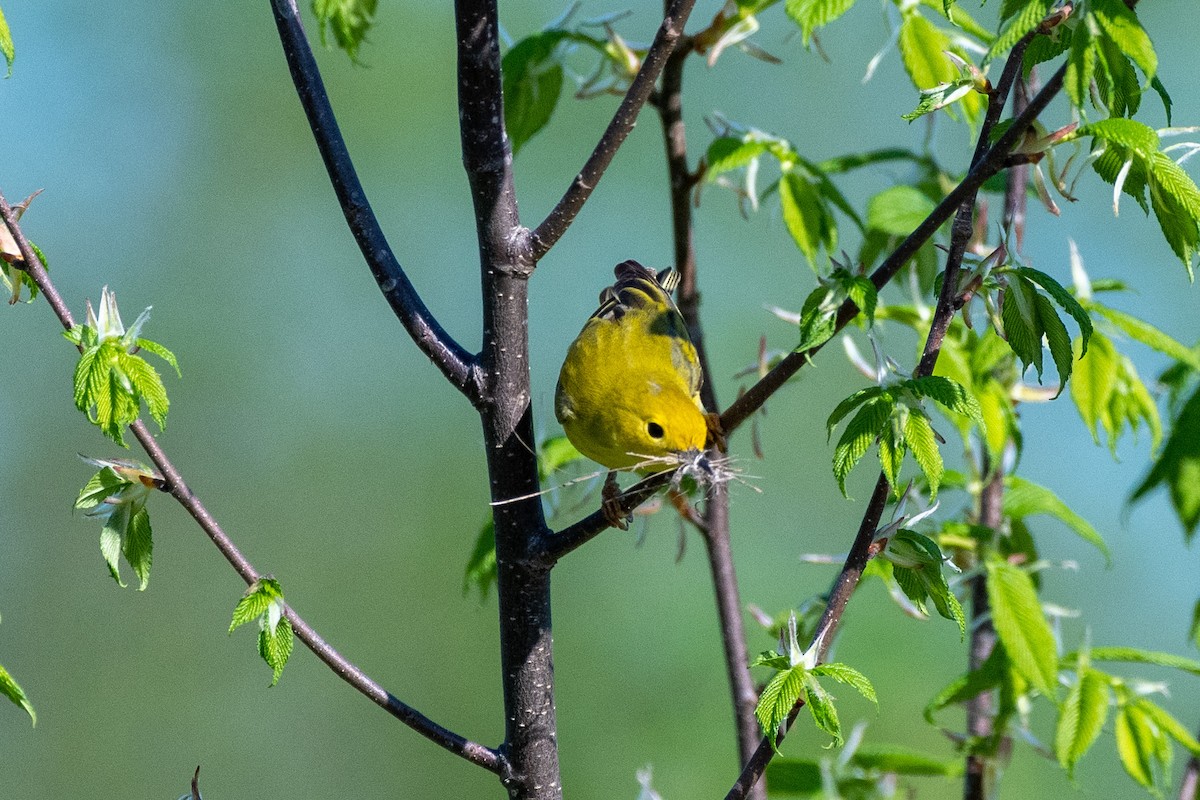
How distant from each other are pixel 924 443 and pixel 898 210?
3.56 feet

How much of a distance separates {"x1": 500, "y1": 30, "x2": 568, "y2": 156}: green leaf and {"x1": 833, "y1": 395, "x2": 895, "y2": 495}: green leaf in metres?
1.28

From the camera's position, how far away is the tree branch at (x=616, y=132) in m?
1.31

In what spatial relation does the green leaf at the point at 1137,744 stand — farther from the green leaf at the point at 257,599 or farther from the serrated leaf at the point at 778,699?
the green leaf at the point at 257,599

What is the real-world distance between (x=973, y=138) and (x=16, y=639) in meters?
7.93

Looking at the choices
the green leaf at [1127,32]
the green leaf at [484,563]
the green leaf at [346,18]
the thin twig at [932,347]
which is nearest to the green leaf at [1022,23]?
the green leaf at [1127,32]

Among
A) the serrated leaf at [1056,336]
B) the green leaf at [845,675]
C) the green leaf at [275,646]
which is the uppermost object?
the serrated leaf at [1056,336]

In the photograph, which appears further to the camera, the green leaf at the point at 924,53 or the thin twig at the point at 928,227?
the green leaf at the point at 924,53

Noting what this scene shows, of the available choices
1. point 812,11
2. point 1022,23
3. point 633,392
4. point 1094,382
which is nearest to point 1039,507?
point 1094,382

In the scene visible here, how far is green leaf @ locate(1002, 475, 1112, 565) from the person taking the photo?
2229mm

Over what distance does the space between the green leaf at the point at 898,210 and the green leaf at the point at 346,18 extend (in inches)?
40.5

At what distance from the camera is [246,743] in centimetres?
847

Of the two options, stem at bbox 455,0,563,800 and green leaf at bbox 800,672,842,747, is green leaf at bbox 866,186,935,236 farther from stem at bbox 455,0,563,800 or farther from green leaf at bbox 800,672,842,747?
green leaf at bbox 800,672,842,747

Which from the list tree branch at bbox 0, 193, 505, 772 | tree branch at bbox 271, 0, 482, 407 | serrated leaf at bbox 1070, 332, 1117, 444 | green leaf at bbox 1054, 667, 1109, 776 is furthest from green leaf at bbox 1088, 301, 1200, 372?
tree branch at bbox 0, 193, 505, 772

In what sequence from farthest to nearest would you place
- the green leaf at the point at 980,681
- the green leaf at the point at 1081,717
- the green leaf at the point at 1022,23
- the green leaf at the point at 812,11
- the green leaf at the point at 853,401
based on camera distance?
the green leaf at the point at 980,681 < the green leaf at the point at 1081,717 < the green leaf at the point at 812,11 < the green leaf at the point at 853,401 < the green leaf at the point at 1022,23
